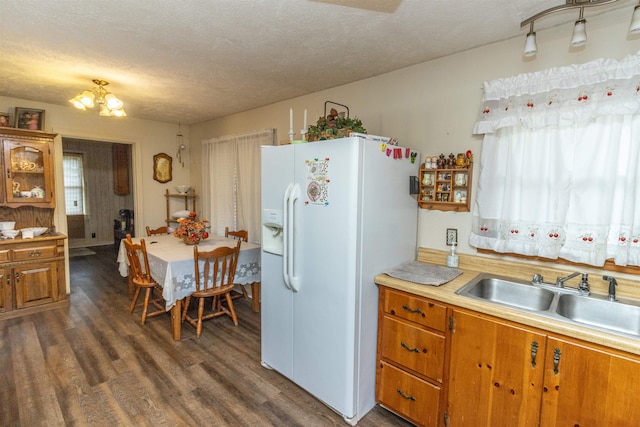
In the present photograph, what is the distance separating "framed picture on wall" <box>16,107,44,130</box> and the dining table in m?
1.73

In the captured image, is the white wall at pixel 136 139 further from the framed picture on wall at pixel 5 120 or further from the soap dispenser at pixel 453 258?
the soap dispenser at pixel 453 258

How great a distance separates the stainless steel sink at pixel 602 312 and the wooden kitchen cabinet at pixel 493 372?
0.31 metres

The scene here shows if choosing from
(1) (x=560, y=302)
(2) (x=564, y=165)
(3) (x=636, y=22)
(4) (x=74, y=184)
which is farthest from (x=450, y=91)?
(4) (x=74, y=184)

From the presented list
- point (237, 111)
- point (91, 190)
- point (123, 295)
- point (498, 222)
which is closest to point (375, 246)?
point (498, 222)

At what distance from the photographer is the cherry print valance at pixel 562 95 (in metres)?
1.64

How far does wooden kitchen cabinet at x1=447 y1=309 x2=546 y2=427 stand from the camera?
1.49 metres

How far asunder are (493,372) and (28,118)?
5064 millimetres

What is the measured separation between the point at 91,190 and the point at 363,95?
22.9 feet

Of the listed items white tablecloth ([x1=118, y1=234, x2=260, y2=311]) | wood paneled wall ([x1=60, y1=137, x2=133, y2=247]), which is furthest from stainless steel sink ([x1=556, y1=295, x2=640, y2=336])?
wood paneled wall ([x1=60, y1=137, x2=133, y2=247])

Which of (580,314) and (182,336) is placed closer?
(580,314)

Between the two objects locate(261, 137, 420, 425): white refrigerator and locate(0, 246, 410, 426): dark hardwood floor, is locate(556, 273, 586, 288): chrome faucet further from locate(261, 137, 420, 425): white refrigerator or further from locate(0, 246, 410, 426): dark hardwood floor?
locate(0, 246, 410, 426): dark hardwood floor

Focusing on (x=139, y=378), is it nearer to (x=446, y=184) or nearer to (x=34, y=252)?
(x=34, y=252)

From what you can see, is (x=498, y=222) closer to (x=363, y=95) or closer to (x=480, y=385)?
(x=480, y=385)

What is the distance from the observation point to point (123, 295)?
4125mm
